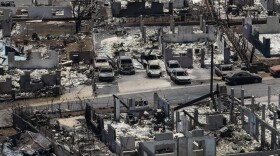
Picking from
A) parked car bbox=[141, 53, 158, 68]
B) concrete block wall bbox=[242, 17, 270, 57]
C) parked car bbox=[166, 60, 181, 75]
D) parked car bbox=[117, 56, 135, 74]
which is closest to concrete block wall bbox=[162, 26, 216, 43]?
concrete block wall bbox=[242, 17, 270, 57]

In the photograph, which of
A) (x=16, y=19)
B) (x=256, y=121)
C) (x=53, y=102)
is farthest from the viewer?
(x=16, y=19)

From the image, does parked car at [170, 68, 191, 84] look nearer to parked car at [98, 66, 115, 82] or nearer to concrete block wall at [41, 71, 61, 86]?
parked car at [98, 66, 115, 82]

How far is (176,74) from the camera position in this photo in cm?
5075

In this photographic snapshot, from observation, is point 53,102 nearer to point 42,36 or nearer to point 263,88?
point 263,88

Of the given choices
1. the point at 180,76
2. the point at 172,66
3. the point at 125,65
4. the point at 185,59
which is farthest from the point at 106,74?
the point at 185,59

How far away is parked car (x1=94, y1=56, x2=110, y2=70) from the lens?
5297 centimetres

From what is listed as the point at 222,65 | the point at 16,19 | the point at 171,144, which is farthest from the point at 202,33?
the point at 171,144

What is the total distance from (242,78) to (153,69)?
4.69 meters

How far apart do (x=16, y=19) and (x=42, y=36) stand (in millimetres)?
4347

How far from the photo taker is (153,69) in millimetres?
52250

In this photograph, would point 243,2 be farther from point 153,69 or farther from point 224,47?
point 153,69

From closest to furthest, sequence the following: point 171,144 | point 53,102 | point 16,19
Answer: point 171,144 → point 53,102 → point 16,19

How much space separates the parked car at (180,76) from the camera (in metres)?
50.2

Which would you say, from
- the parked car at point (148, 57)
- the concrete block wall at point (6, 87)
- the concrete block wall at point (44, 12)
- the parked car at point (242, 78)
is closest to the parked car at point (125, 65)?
the parked car at point (148, 57)
